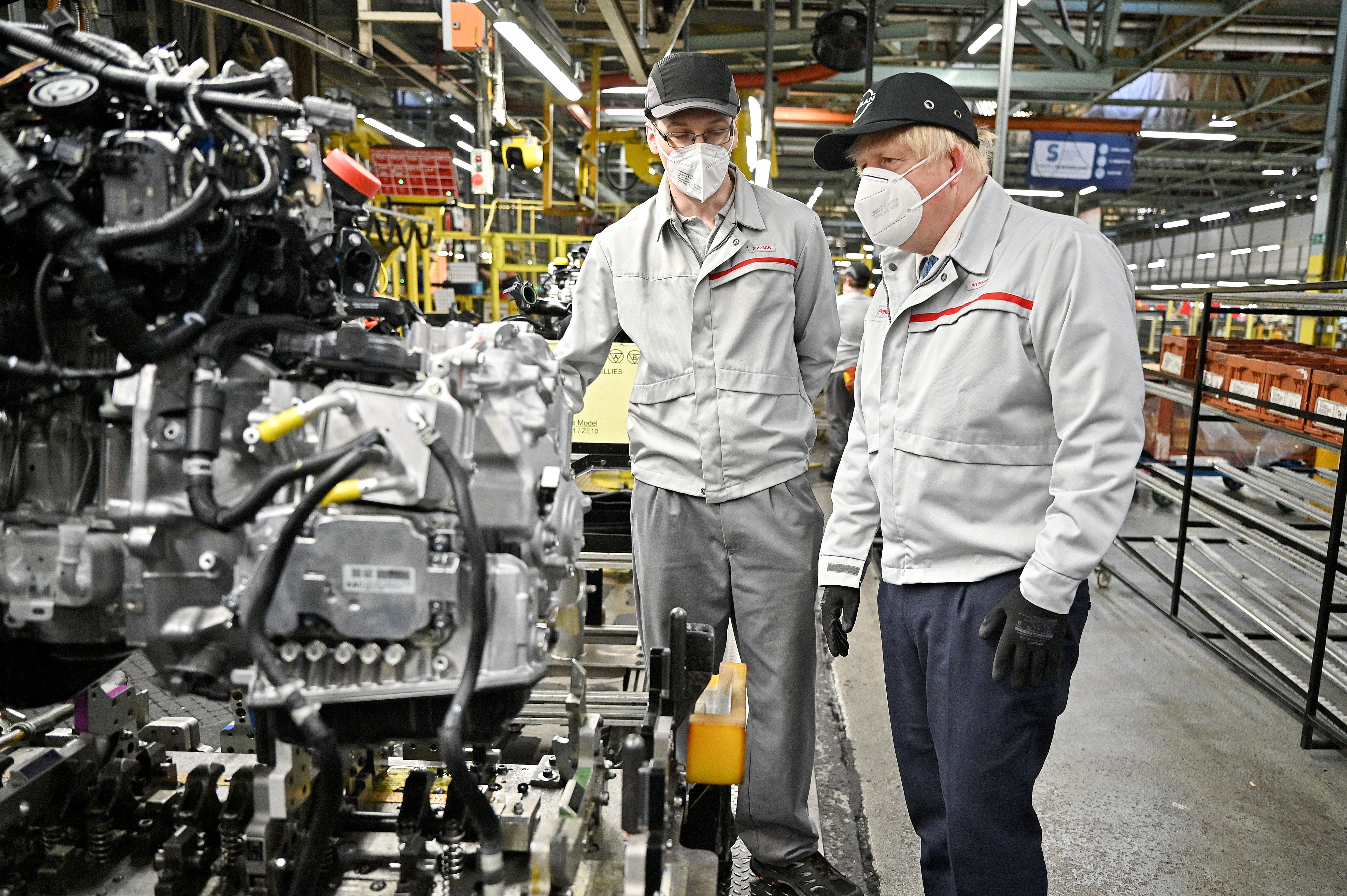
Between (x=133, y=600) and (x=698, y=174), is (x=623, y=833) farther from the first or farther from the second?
(x=698, y=174)

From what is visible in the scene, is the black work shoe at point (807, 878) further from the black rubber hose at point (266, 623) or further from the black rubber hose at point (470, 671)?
the black rubber hose at point (266, 623)

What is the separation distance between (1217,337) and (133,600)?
17.1 feet

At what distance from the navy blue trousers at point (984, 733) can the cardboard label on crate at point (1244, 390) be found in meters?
2.66

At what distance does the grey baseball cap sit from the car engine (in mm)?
823

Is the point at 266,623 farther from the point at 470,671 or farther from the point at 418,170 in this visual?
the point at 418,170

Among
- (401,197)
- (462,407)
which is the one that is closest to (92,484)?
(462,407)

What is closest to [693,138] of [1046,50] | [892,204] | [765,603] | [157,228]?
[892,204]

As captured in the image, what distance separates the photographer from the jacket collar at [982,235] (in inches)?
64.4

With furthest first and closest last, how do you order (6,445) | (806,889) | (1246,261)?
(1246,261)
(806,889)
(6,445)

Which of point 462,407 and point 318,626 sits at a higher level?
point 462,407

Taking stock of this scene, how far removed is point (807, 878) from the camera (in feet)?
6.57

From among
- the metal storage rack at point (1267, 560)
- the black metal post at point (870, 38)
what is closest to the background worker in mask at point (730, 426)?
the metal storage rack at point (1267, 560)

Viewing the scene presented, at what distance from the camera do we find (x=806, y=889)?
1.97m

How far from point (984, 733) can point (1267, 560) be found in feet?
15.0
